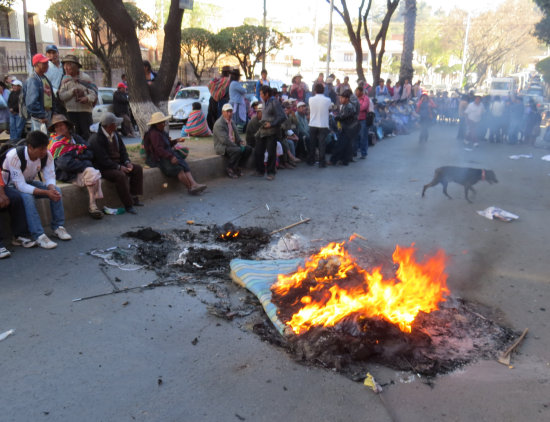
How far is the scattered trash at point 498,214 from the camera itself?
7.25m

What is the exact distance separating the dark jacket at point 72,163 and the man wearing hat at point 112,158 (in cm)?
15

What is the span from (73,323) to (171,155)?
14.7 ft

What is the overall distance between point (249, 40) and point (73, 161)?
1016 inches

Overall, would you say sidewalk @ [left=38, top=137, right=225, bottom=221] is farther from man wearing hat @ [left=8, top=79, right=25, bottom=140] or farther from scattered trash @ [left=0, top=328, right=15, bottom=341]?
man wearing hat @ [left=8, top=79, right=25, bottom=140]

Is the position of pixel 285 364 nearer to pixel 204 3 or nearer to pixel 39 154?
pixel 39 154

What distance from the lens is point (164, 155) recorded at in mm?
7969

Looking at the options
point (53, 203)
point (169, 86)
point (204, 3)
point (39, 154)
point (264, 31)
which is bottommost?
point (53, 203)

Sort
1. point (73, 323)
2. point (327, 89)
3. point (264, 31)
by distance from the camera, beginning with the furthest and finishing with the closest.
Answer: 1. point (264, 31)
2. point (327, 89)
3. point (73, 323)

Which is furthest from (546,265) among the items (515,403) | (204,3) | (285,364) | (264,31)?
(204,3)

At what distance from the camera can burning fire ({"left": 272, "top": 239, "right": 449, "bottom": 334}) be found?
12.4 ft

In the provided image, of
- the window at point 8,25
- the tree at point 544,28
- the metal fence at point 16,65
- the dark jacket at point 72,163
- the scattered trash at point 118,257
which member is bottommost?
the scattered trash at point 118,257

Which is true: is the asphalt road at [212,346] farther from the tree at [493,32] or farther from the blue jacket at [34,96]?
the tree at [493,32]

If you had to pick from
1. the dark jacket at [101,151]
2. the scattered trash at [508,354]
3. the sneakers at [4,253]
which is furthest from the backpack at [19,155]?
the scattered trash at [508,354]

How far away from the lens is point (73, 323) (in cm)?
395
